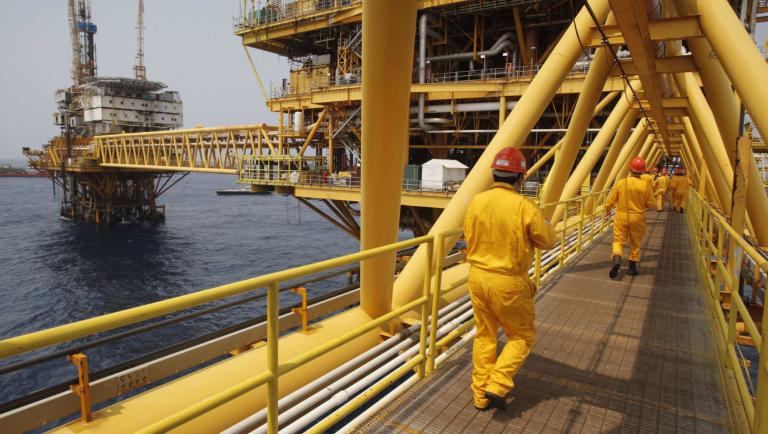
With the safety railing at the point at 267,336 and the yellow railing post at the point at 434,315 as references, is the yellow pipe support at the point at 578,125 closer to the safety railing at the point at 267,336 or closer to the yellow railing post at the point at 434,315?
the yellow railing post at the point at 434,315

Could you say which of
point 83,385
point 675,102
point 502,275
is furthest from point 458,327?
point 675,102

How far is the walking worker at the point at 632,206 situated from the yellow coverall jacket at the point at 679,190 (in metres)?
13.8

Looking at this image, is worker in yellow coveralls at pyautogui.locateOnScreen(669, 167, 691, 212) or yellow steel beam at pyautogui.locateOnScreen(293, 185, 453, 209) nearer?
worker in yellow coveralls at pyautogui.locateOnScreen(669, 167, 691, 212)

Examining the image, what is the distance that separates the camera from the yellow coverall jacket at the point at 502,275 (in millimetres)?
3184

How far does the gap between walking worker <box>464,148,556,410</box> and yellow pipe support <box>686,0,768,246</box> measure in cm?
244

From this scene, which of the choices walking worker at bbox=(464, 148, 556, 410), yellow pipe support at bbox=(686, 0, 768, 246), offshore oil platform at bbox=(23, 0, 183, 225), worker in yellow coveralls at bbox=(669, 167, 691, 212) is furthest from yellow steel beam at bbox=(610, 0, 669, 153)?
offshore oil platform at bbox=(23, 0, 183, 225)

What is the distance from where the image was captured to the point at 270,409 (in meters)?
2.38

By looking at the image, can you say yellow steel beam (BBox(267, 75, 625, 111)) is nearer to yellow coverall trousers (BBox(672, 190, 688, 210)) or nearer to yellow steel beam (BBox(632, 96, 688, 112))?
yellow coverall trousers (BBox(672, 190, 688, 210))

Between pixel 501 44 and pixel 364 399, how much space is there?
87.3ft

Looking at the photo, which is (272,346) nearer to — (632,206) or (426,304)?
(426,304)

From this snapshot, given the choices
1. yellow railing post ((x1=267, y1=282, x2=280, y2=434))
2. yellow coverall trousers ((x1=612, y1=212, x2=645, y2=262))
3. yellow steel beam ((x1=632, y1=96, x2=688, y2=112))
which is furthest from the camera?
yellow steel beam ((x1=632, y1=96, x2=688, y2=112))

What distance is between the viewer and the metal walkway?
10.6 ft

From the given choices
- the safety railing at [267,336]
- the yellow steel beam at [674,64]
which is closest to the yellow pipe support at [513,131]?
the yellow steel beam at [674,64]

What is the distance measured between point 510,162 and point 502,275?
838 millimetres
